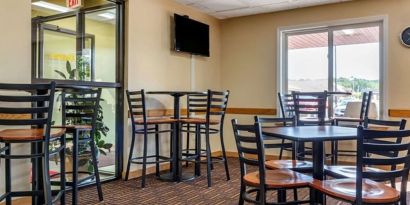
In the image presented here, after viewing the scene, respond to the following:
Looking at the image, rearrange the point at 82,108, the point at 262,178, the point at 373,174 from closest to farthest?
Answer: 1. the point at 373,174
2. the point at 262,178
3. the point at 82,108

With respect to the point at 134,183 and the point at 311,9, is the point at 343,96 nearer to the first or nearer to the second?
the point at 311,9

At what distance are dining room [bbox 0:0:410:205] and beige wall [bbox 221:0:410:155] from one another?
0.7 inches

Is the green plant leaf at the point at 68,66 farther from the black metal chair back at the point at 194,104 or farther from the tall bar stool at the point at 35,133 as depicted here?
the black metal chair back at the point at 194,104

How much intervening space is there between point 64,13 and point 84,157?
5.50 ft

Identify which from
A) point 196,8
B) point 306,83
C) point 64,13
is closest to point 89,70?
point 64,13

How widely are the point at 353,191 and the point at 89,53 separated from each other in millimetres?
3352

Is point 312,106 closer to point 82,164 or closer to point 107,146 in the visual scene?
point 107,146

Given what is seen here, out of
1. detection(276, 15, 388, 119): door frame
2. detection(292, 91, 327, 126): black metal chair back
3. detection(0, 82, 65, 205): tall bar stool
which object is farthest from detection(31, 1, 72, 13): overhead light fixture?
detection(276, 15, 388, 119): door frame

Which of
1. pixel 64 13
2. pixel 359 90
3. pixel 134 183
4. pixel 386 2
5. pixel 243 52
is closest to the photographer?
pixel 64 13

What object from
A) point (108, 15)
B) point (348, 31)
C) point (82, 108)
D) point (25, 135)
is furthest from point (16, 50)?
point (348, 31)

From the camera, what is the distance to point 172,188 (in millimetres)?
3998

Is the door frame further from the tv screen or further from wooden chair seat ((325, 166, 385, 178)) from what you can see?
wooden chair seat ((325, 166, 385, 178))

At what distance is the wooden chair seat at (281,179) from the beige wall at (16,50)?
202cm

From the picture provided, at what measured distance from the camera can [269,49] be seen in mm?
5941
